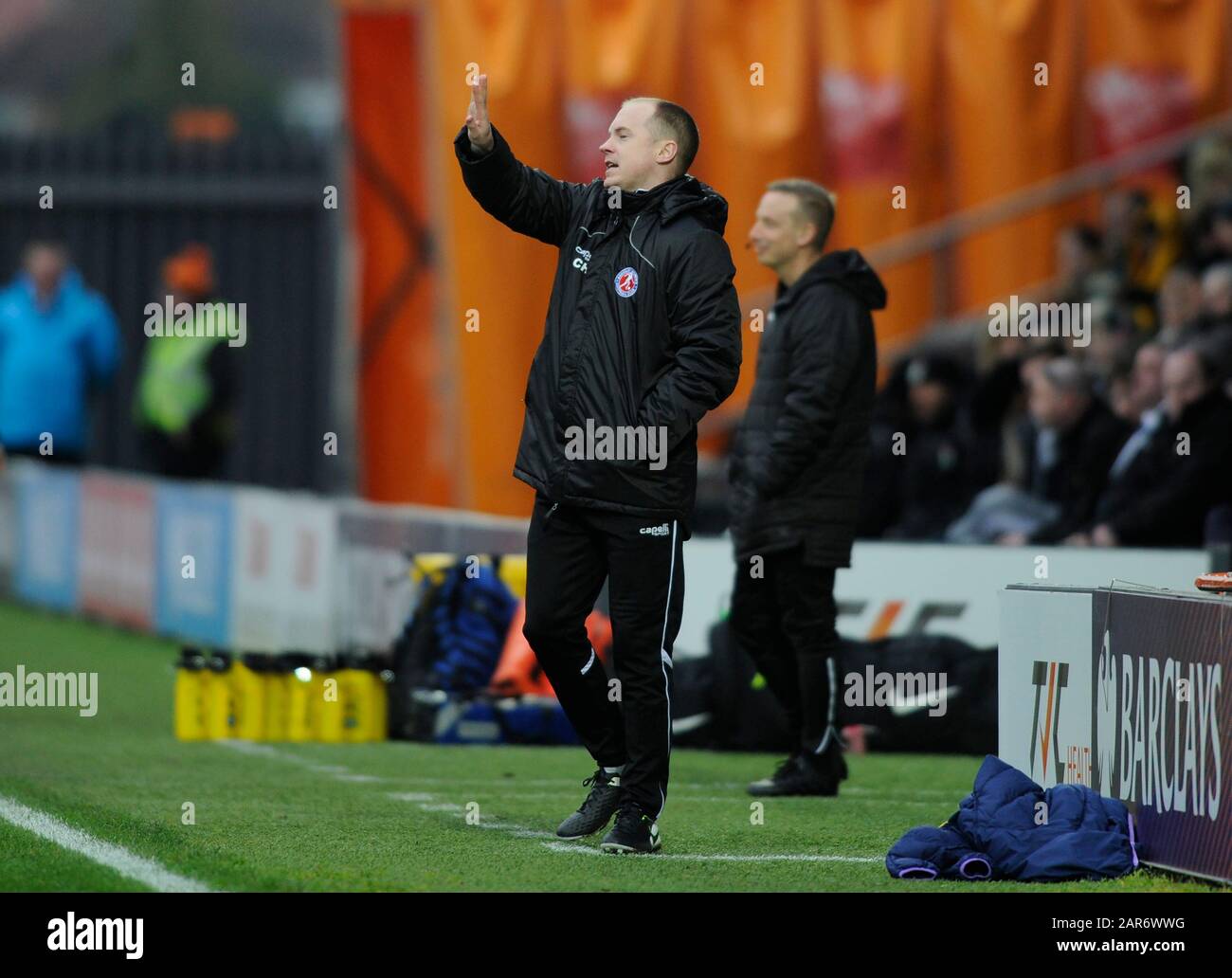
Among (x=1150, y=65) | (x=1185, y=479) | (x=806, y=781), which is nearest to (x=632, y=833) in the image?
(x=806, y=781)

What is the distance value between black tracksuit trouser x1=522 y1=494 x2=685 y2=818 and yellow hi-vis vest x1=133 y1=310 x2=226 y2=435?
32.8ft

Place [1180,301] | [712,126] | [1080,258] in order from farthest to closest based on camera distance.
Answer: [1080,258] → [712,126] → [1180,301]

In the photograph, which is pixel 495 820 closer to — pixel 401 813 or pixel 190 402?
pixel 401 813

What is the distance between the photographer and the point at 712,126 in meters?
13.8

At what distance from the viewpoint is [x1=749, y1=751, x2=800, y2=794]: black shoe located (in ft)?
28.4

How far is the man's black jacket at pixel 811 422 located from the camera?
8.54 m

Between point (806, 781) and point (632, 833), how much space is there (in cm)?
174

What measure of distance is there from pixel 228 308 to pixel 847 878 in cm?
1358

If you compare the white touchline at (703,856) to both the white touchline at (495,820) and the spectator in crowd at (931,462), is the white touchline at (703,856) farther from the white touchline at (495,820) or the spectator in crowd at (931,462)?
the spectator in crowd at (931,462)

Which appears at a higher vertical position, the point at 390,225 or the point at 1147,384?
the point at 390,225

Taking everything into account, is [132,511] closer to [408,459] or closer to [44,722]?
[408,459]

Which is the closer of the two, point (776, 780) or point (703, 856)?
point (703, 856)

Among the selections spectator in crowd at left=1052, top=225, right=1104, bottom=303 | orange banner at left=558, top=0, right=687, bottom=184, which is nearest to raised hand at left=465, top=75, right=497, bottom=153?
orange banner at left=558, top=0, right=687, bottom=184

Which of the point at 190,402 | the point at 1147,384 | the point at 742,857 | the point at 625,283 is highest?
the point at 190,402
